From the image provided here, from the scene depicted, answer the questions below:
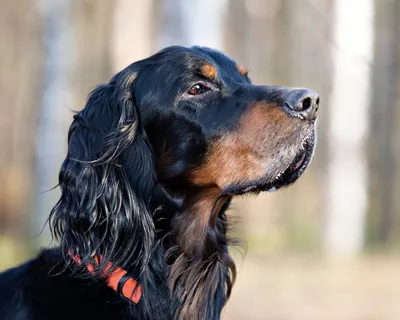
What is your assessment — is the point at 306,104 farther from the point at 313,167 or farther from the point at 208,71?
the point at 313,167

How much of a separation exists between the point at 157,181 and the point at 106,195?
255 millimetres

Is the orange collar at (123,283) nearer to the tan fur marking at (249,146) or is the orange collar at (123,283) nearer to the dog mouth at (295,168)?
the tan fur marking at (249,146)

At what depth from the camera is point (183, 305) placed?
10.5 ft

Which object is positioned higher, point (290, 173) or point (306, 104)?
point (306, 104)

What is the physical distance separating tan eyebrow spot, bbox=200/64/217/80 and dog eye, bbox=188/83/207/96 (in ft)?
0.18

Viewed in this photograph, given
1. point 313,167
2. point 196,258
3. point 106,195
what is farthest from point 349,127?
point 106,195

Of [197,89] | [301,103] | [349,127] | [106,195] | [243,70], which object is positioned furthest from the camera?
[349,127]

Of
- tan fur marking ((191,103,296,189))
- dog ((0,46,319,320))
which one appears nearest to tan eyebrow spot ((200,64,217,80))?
dog ((0,46,319,320))

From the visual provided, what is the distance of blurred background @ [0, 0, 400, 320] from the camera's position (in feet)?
24.7

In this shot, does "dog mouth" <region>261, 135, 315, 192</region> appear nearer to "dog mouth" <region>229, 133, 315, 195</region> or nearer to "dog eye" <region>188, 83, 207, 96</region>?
"dog mouth" <region>229, 133, 315, 195</region>

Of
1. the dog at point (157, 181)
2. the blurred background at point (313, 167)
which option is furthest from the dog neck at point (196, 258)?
the blurred background at point (313, 167)

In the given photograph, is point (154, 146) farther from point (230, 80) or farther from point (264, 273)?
point (264, 273)

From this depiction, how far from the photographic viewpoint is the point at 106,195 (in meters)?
3.11

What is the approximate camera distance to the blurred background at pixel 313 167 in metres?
7.53
